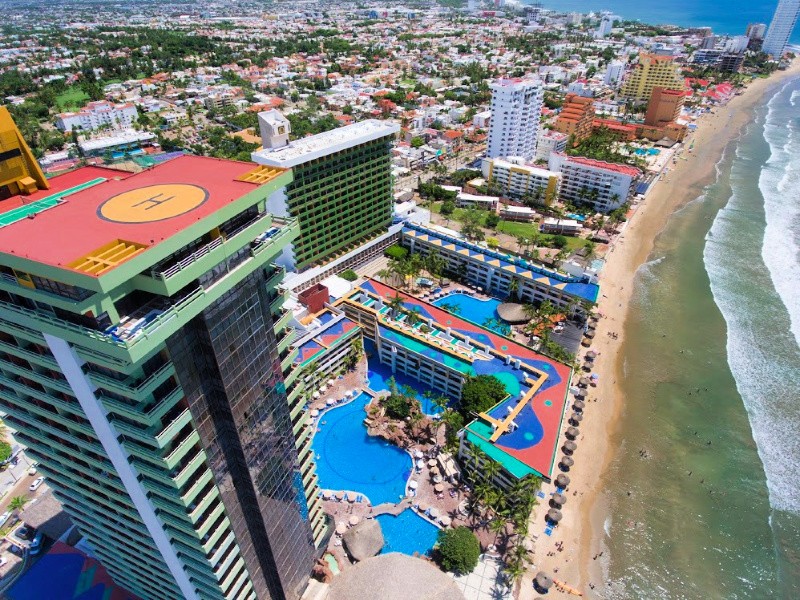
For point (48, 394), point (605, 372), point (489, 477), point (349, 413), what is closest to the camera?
point (48, 394)

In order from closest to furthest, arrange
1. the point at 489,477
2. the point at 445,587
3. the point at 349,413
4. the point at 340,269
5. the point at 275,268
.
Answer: the point at 275,268
the point at 445,587
the point at 489,477
the point at 349,413
the point at 340,269

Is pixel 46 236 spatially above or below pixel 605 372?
above

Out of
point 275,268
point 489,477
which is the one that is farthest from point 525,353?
point 275,268

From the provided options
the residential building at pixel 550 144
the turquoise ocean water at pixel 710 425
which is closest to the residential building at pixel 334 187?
the turquoise ocean water at pixel 710 425

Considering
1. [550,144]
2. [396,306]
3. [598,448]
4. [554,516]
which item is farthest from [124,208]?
[550,144]

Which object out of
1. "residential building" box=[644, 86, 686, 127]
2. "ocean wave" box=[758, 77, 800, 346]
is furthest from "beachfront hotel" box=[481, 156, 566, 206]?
"residential building" box=[644, 86, 686, 127]

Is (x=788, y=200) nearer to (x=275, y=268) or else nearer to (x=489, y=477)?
(x=489, y=477)
